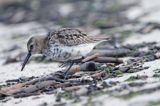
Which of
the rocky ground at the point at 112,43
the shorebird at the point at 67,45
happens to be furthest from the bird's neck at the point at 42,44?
the rocky ground at the point at 112,43

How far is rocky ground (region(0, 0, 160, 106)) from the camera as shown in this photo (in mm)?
6371

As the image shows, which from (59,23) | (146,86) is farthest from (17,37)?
(146,86)

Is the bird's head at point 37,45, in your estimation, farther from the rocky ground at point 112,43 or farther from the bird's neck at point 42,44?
the rocky ground at point 112,43

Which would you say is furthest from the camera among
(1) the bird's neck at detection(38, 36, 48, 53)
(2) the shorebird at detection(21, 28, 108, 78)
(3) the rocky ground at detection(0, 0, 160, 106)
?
(1) the bird's neck at detection(38, 36, 48, 53)

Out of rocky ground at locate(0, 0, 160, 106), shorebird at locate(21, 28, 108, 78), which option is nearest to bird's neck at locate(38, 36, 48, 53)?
shorebird at locate(21, 28, 108, 78)

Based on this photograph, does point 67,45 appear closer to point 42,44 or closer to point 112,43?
point 42,44

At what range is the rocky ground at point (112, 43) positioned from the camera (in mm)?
6371

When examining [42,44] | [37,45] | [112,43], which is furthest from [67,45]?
[112,43]

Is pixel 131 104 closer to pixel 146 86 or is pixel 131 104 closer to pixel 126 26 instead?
pixel 146 86

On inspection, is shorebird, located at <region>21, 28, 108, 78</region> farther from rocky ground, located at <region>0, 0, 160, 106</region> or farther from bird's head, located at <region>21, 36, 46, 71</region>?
rocky ground, located at <region>0, 0, 160, 106</region>

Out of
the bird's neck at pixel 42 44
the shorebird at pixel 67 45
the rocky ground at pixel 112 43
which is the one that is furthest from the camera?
the bird's neck at pixel 42 44

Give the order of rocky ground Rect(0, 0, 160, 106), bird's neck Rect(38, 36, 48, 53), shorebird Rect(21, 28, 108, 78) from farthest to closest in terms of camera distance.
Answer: bird's neck Rect(38, 36, 48, 53) → shorebird Rect(21, 28, 108, 78) → rocky ground Rect(0, 0, 160, 106)

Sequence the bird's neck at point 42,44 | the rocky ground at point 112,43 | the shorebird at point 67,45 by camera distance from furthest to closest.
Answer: the bird's neck at point 42,44 → the shorebird at point 67,45 → the rocky ground at point 112,43

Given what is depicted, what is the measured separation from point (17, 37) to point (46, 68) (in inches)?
173
